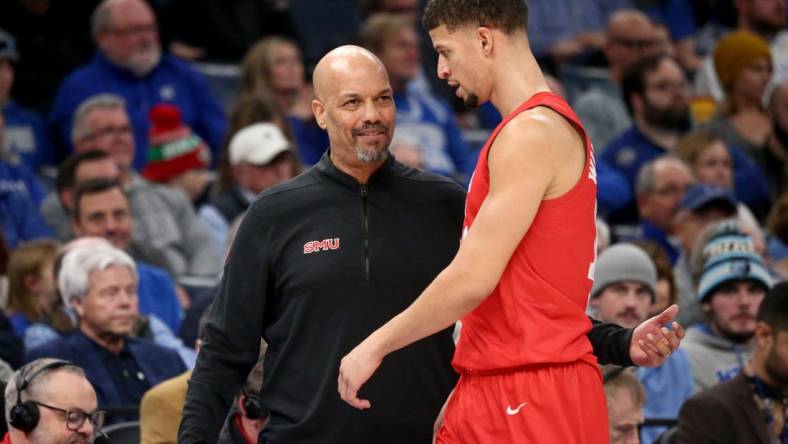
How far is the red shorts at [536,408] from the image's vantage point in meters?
4.00

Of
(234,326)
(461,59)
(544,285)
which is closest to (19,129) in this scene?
(234,326)

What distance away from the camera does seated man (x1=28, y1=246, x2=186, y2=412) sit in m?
6.79

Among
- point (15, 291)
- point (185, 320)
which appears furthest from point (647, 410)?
point (15, 291)

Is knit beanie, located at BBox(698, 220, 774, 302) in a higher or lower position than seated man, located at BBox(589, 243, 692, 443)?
higher

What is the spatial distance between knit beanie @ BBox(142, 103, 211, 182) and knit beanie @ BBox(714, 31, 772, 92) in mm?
4033

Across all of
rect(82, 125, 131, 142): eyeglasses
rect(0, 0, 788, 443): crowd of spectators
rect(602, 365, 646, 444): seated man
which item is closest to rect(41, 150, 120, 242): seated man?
rect(0, 0, 788, 443): crowd of spectators

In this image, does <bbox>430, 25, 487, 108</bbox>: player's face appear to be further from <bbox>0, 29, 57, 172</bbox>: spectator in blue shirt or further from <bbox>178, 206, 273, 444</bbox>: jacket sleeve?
<bbox>0, 29, 57, 172</bbox>: spectator in blue shirt

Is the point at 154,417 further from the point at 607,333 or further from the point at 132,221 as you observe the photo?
the point at 132,221

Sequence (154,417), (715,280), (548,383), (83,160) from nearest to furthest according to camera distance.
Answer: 1. (548,383)
2. (154,417)
3. (715,280)
4. (83,160)

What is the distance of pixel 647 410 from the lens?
290 inches

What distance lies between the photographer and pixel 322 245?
4508 millimetres

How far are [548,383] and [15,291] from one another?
428cm

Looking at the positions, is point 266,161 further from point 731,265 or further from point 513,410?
point 513,410

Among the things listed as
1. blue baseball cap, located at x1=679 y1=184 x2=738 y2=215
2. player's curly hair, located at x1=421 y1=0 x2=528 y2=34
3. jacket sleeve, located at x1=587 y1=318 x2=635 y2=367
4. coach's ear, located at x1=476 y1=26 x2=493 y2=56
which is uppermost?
player's curly hair, located at x1=421 y1=0 x2=528 y2=34
